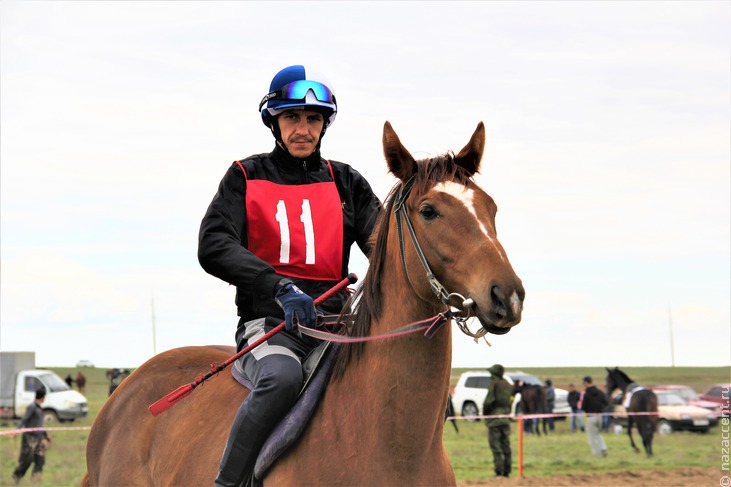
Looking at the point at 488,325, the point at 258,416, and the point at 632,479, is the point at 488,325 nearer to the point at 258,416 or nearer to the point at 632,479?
the point at 258,416

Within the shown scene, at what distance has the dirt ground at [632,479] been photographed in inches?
620

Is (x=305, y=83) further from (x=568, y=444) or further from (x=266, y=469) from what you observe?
(x=568, y=444)

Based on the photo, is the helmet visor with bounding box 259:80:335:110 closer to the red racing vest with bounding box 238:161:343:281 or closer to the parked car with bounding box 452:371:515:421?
the red racing vest with bounding box 238:161:343:281

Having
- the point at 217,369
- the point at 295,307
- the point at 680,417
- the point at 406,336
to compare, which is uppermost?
the point at 295,307

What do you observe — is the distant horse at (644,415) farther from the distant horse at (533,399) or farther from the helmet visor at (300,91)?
the helmet visor at (300,91)

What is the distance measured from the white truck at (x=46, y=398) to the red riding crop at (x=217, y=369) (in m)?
23.9

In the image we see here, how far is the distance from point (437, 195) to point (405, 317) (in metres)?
0.65

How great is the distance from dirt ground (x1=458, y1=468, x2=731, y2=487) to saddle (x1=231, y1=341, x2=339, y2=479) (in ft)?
37.4

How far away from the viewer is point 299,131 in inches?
209

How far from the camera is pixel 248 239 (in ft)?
17.0

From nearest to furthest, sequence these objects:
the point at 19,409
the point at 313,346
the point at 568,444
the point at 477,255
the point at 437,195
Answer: the point at 477,255 < the point at 437,195 < the point at 313,346 < the point at 568,444 < the point at 19,409

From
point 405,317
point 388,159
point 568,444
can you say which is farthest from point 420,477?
point 568,444

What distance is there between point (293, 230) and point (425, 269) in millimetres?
1228

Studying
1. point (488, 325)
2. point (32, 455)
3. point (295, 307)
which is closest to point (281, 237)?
point (295, 307)
